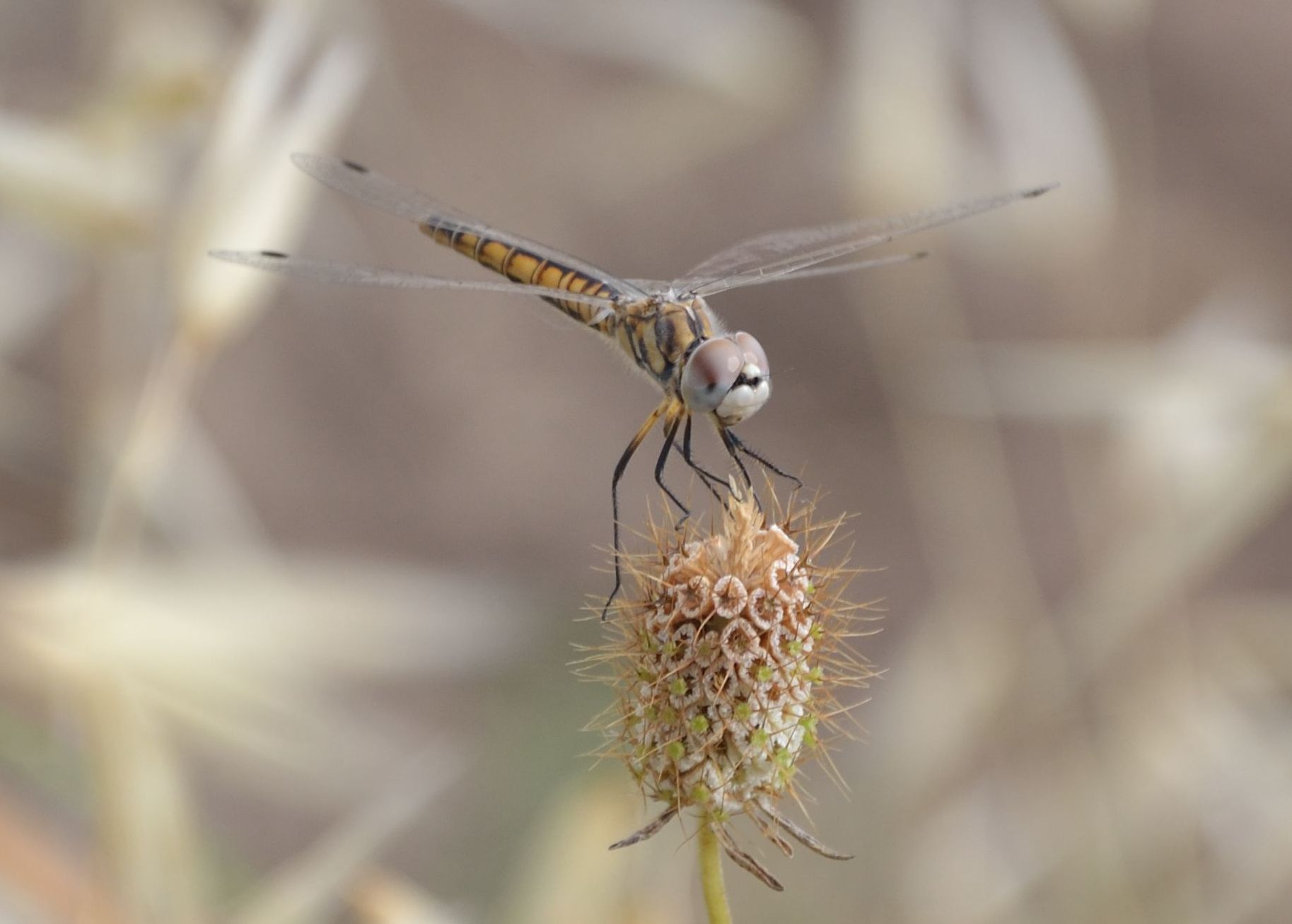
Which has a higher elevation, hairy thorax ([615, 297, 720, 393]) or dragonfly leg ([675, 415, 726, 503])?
hairy thorax ([615, 297, 720, 393])

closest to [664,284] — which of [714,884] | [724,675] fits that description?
[724,675]

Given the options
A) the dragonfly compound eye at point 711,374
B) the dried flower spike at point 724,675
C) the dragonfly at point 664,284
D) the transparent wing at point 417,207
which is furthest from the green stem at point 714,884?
the transparent wing at point 417,207

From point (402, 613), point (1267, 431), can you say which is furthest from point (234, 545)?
point (1267, 431)

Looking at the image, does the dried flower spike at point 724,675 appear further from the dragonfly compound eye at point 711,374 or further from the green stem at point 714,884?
the dragonfly compound eye at point 711,374

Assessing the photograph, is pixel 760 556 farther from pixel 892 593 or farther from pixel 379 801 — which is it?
pixel 892 593

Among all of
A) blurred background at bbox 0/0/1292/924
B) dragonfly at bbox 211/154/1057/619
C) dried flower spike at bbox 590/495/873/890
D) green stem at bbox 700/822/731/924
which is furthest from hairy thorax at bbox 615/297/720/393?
green stem at bbox 700/822/731/924

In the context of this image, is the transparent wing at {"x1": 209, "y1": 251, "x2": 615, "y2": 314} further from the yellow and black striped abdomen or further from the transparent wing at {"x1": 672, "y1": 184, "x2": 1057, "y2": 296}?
the transparent wing at {"x1": 672, "y1": 184, "x2": 1057, "y2": 296}

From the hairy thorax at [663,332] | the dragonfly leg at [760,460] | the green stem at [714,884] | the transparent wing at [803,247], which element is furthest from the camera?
the transparent wing at [803,247]
